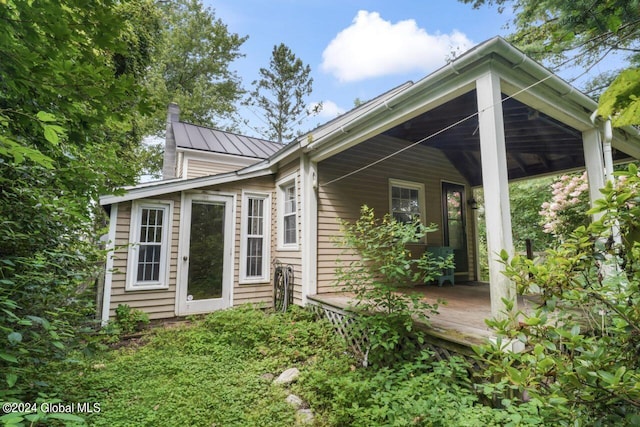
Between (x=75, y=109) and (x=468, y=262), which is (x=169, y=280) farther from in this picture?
(x=468, y=262)

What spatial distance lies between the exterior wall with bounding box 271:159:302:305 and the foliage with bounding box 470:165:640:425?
3901 mm

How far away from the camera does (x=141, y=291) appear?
4832mm

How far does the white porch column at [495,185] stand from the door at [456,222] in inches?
168

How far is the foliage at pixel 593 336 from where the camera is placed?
3.59 feet

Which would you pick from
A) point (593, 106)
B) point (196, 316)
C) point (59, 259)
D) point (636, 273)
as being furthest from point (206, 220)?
point (593, 106)

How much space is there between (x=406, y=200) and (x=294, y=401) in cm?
458

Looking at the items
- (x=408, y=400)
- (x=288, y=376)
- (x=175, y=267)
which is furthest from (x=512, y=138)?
(x=175, y=267)

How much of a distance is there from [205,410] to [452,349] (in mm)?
2292

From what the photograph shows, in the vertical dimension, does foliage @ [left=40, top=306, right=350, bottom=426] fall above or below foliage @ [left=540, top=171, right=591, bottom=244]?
below

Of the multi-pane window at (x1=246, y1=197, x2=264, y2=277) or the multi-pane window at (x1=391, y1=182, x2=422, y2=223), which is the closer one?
the multi-pane window at (x1=246, y1=197, x2=264, y2=277)

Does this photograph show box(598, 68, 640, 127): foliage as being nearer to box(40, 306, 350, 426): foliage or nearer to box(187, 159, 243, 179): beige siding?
box(40, 306, 350, 426): foliage

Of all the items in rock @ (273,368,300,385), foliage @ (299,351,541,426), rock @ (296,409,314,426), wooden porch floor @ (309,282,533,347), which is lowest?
rock @ (296,409,314,426)

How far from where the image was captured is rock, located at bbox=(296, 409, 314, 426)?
235 cm

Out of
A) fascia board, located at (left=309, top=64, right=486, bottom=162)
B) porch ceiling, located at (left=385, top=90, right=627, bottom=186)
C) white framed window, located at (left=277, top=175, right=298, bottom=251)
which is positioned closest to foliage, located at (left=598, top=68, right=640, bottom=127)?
fascia board, located at (left=309, top=64, right=486, bottom=162)
